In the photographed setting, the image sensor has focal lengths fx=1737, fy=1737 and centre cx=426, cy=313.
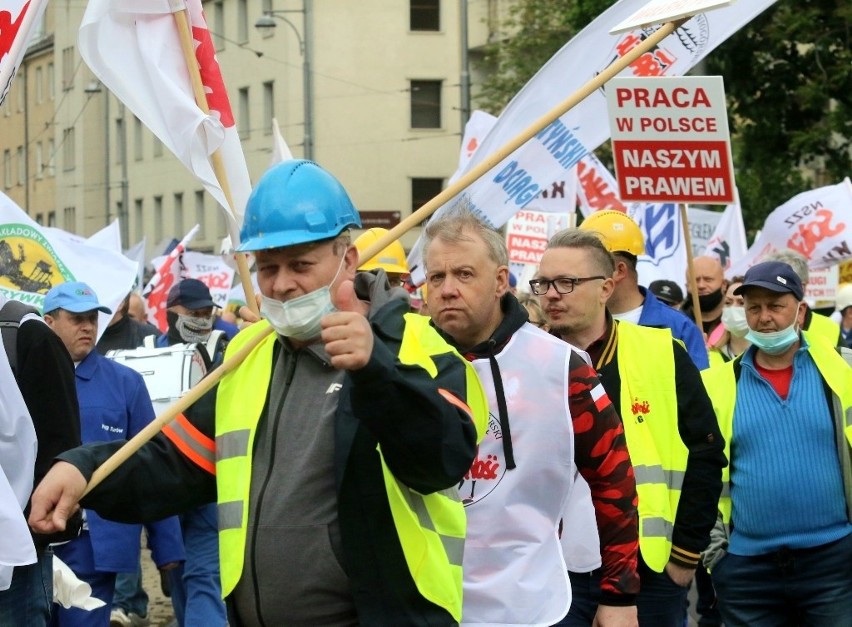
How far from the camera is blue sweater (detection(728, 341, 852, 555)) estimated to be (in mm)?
6453

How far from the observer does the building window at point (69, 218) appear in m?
67.5

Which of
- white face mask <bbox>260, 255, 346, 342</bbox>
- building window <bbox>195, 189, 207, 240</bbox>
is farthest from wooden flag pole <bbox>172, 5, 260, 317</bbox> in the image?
building window <bbox>195, 189, 207, 240</bbox>

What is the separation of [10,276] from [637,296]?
12.2ft

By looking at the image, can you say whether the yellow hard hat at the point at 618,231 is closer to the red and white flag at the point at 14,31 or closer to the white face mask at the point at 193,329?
the red and white flag at the point at 14,31

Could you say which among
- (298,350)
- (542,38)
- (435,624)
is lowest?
(435,624)

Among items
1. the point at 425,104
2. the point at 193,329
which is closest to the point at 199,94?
the point at 193,329

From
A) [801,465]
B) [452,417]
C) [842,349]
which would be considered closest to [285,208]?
[452,417]

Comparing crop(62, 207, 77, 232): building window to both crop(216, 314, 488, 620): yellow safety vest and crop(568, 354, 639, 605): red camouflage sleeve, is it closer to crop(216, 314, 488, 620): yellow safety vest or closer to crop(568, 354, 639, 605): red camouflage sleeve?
crop(568, 354, 639, 605): red camouflage sleeve

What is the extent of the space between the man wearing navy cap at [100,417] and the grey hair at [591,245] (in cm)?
265

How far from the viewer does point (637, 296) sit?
717 cm

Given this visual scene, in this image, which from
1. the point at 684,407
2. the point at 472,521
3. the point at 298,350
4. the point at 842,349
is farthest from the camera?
the point at 842,349

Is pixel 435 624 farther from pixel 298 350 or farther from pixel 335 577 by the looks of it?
pixel 298 350

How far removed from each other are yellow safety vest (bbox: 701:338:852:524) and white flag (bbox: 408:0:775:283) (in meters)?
1.71

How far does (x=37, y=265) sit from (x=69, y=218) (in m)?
60.5
